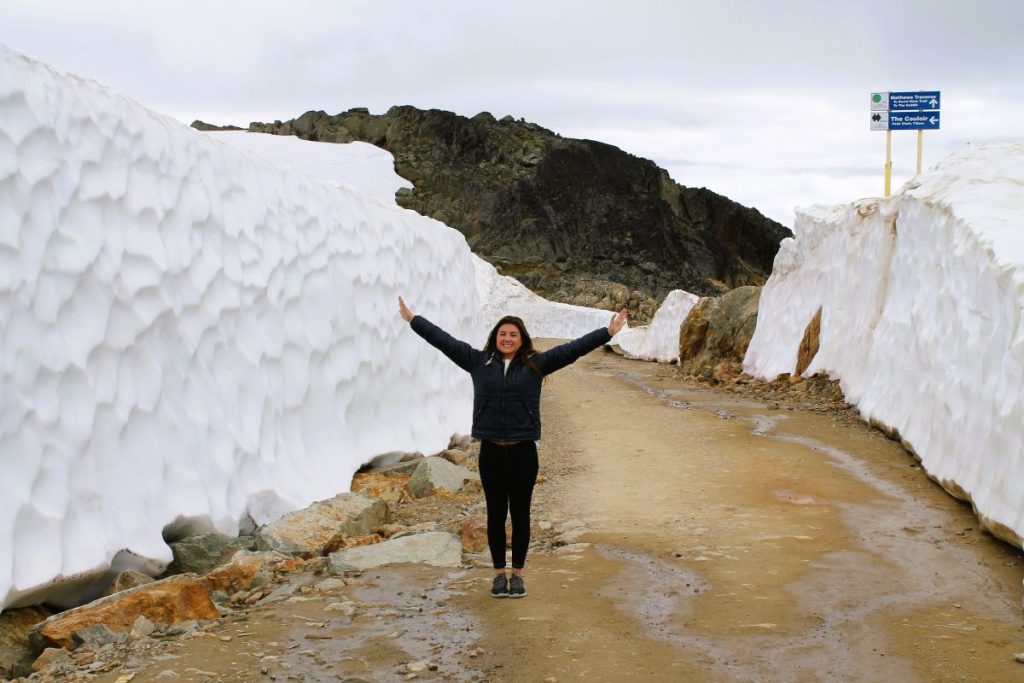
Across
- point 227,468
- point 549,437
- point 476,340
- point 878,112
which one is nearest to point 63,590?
point 227,468

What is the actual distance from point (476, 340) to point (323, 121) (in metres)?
57.9

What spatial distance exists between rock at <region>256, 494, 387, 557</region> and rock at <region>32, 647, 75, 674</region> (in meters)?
1.90

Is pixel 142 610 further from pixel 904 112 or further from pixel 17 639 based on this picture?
pixel 904 112

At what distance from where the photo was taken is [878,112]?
1680 centimetres

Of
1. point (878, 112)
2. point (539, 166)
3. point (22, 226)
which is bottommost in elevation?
point (22, 226)

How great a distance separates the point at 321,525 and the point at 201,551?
2.98ft

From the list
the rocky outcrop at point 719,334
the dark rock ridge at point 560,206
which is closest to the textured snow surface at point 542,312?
the dark rock ridge at point 560,206

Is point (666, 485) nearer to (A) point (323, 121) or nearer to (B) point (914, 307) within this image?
(B) point (914, 307)

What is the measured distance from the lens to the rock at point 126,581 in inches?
218

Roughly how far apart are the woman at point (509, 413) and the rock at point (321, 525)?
1618mm

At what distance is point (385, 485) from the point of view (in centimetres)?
887

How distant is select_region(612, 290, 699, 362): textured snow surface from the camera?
2659 centimetres

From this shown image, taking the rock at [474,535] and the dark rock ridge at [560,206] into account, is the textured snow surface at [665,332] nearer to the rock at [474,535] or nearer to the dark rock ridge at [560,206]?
the rock at [474,535]

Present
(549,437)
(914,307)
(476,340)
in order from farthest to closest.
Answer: (476,340)
(549,437)
(914,307)
